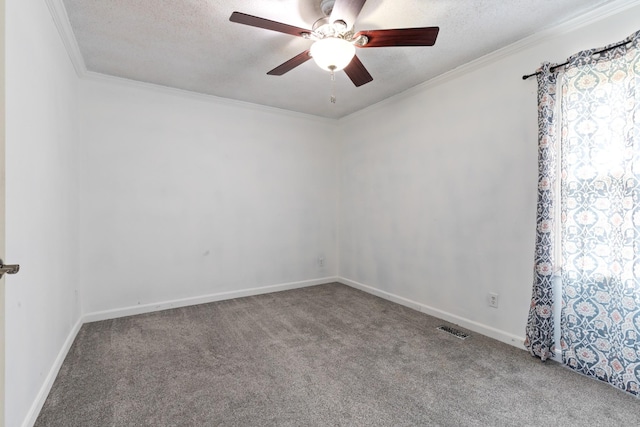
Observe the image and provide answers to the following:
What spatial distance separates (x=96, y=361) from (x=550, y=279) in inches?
134

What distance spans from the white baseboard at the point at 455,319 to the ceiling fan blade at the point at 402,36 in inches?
93.5

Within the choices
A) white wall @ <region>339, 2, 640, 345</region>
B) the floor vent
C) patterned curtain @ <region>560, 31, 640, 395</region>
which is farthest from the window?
the floor vent

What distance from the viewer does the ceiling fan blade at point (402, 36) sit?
1894 millimetres

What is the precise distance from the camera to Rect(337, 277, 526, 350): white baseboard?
2680 mm

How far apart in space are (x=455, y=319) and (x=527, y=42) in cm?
247

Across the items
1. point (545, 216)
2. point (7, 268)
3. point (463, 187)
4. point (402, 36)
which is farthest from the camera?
point (463, 187)

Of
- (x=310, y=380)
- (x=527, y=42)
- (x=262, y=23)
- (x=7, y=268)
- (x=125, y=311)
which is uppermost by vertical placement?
(x=527, y=42)

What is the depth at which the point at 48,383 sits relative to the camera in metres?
2.01

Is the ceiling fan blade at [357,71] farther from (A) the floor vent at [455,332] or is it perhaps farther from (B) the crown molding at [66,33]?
(A) the floor vent at [455,332]

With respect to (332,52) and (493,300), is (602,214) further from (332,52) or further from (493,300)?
(332,52)

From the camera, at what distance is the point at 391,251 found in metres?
3.91

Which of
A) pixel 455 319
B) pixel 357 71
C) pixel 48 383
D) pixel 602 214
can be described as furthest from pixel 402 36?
pixel 48 383

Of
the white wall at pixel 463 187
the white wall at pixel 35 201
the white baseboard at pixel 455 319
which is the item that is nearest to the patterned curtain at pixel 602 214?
the white wall at pixel 463 187

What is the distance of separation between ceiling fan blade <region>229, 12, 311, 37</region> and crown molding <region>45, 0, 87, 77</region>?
124 cm
